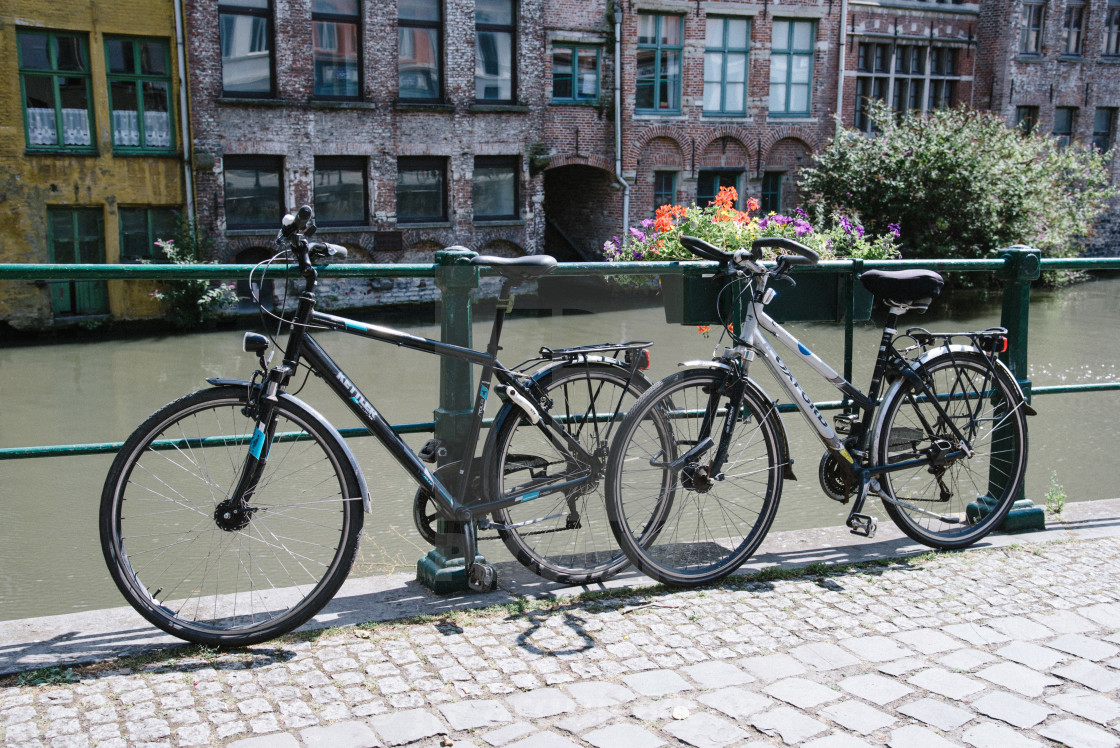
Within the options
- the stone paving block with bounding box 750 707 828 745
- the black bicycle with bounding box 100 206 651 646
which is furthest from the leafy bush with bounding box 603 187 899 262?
the stone paving block with bounding box 750 707 828 745

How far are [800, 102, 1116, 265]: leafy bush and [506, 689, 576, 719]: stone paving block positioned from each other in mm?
17122

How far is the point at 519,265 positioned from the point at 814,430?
1.49m

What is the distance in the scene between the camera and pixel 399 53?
21.0 meters

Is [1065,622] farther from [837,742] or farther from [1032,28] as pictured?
[1032,28]

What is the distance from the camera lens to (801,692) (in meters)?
3.08

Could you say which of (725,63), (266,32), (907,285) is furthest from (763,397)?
(725,63)

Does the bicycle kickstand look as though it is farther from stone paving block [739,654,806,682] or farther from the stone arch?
the stone arch

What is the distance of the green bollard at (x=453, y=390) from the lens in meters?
3.75

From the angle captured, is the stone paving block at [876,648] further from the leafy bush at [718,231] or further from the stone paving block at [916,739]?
the leafy bush at [718,231]

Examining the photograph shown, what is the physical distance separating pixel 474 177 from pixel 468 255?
19.0 m

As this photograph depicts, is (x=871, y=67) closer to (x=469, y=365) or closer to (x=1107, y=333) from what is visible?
(x=1107, y=333)

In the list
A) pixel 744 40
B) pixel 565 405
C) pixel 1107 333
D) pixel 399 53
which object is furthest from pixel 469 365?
pixel 744 40

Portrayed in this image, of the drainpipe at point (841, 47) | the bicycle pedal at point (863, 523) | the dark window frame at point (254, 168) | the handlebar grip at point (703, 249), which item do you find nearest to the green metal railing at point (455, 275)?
the handlebar grip at point (703, 249)

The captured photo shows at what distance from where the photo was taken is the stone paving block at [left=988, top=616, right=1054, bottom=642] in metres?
3.50
